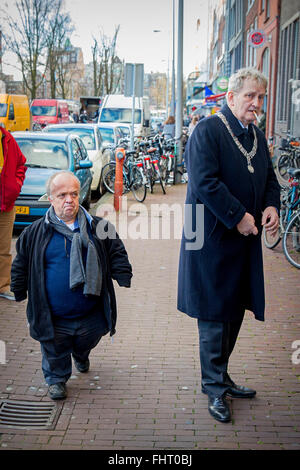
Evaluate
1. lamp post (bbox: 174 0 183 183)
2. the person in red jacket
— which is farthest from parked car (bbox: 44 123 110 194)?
the person in red jacket

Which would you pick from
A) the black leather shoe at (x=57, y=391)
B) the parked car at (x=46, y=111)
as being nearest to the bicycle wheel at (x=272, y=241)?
the black leather shoe at (x=57, y=391)

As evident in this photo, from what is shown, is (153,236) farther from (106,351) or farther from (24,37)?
(24,37)

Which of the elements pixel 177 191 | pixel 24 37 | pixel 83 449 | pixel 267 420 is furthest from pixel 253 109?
pixel 24 37

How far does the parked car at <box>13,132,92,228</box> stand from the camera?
8.66 metres

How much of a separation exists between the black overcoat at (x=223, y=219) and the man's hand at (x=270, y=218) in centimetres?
5

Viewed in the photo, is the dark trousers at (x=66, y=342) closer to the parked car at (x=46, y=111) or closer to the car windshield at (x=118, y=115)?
the car windshield at (x=118, y=115)

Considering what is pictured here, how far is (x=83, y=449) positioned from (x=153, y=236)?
605 cm

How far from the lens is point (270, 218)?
11.6ft

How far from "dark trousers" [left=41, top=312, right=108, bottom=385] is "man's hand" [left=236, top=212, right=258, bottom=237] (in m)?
1.12

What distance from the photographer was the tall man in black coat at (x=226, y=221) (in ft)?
10.9
